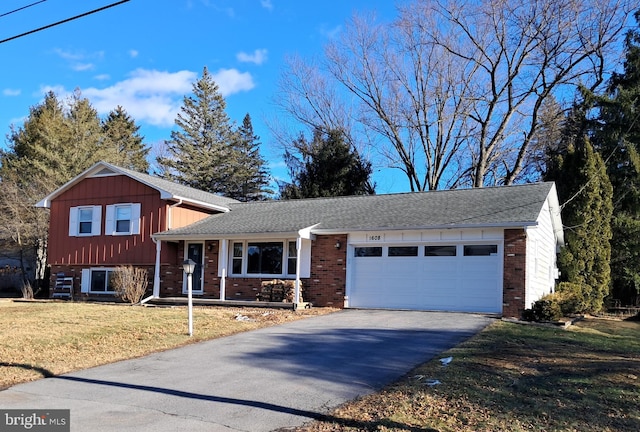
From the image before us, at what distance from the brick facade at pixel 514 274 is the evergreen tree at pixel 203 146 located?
31609 millimetres

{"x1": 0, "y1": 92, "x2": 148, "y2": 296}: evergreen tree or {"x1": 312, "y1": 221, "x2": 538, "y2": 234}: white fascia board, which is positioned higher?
{"x1": 0, "y1": 92, "x2": 148, "y2": 296}: evergreen tree

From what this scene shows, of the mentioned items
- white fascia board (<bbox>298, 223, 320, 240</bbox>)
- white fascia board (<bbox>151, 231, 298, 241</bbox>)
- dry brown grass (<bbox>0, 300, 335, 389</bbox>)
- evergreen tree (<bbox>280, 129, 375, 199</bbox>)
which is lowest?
dry brown grass (<bbox>0, 300, 335, 389</bbox>)

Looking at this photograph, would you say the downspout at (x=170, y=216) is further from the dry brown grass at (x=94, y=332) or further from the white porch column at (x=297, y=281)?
the white porch column at (x=297, y=281)

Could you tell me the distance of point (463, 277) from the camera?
53.0 ft

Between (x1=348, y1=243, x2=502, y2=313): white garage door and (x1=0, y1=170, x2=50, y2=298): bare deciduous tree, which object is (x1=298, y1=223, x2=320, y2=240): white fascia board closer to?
(x1=348, y1=243, x2=502, y2=313): white garage door

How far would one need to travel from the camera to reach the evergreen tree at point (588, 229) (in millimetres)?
20797

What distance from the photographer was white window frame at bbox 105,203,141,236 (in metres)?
22.1

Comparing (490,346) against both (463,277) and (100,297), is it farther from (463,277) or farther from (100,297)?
(100,297)

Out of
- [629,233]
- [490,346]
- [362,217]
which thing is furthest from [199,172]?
[490,346]

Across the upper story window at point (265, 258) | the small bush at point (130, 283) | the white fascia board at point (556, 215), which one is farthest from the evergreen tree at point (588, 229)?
the small bush at point (130, 283)

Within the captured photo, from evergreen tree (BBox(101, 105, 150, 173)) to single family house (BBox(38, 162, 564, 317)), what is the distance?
12.9 metres

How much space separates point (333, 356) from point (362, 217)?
32.0 feet

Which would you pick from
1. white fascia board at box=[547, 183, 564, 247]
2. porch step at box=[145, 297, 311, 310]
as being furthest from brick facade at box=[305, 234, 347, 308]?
white fascia board at box=[547, 183, 564, 247]

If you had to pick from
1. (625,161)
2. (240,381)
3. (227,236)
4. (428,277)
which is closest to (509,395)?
(240,381)
